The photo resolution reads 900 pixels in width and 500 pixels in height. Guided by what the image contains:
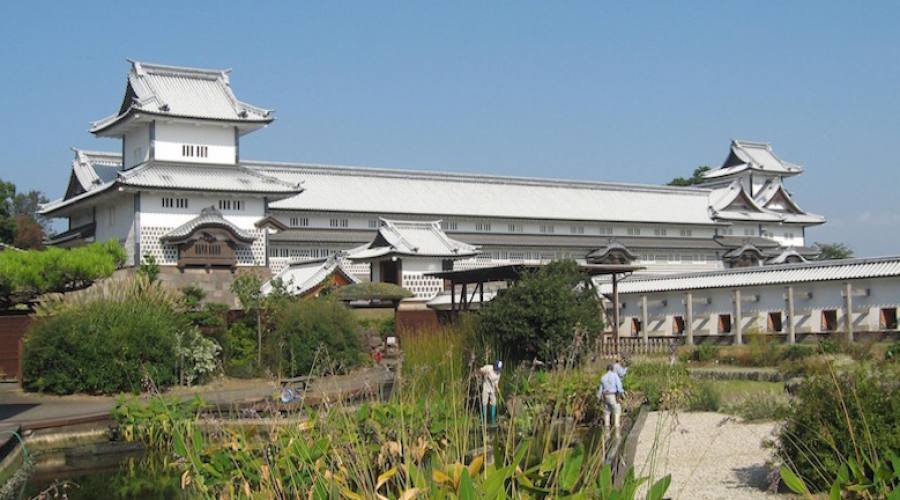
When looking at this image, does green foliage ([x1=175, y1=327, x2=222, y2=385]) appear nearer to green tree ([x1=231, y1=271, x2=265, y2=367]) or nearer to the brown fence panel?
green tree ([x1=231, y1=271, x2=265, y2=367])

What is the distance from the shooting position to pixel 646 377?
20.2m

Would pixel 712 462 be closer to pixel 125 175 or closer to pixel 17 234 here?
pixel 125 175

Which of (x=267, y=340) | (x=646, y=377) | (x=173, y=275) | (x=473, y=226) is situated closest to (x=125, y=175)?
(x=173, y=275)

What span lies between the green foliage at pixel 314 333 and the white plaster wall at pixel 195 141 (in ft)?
57.0

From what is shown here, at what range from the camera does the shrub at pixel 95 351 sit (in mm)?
23234

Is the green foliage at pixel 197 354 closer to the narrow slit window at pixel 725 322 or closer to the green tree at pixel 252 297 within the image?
the green tree at pixel 252 297

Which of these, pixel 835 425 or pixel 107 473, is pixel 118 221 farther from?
pixel 835 425

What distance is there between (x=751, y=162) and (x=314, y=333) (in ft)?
165

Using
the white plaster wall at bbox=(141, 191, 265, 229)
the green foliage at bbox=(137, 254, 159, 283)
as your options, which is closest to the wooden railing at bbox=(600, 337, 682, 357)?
the green foliage at bbox=(137, 254, 159, 283)

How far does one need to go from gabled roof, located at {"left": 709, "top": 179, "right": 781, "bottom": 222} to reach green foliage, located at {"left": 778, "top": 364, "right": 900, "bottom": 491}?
54.7 m

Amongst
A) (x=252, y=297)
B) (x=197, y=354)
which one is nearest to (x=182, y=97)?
(x=252, y=297)

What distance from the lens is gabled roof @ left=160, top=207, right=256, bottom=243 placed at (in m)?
41.4

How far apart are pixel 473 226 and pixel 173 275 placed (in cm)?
1834

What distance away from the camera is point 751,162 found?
70.5 m
